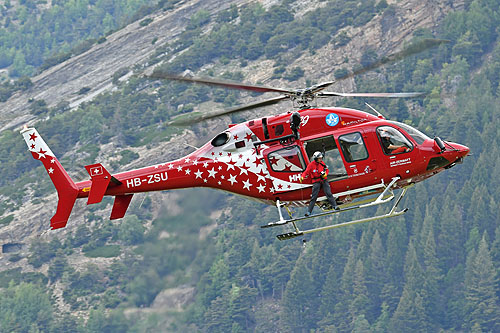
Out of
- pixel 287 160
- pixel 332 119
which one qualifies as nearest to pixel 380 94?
pixel 332 119

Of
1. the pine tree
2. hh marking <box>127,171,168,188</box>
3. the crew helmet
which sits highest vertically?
hh marking <box>127,171,168,188</box>

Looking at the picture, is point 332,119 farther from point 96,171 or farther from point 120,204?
point 96,171

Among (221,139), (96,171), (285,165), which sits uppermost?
(96,171)

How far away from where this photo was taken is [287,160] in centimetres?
4166

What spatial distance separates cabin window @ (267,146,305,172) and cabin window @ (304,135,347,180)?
1.15 ft

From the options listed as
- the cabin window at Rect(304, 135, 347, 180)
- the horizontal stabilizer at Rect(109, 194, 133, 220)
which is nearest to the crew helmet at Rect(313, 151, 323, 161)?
the cabin window at Rect(304, 135, 347, 180)

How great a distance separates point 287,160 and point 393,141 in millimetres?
3528

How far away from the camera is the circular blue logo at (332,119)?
1631 inches

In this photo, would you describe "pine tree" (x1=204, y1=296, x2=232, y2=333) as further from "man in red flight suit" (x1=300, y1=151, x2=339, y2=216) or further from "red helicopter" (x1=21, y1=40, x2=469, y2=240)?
"man in red flight suit" (x1=300, y1=151, x2=339, y2=216)

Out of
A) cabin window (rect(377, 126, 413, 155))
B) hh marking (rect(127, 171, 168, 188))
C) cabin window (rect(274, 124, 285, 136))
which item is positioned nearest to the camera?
cabin window (rect(377, 126, 413, 155))

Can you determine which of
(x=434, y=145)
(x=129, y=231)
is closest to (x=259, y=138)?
(x=434, y=145)

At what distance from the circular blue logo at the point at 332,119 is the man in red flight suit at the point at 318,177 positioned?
1255 mm

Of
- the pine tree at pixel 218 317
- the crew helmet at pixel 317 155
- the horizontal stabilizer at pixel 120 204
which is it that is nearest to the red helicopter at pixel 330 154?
the crew helmet at pixel 317 155

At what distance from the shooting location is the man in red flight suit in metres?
40.8
